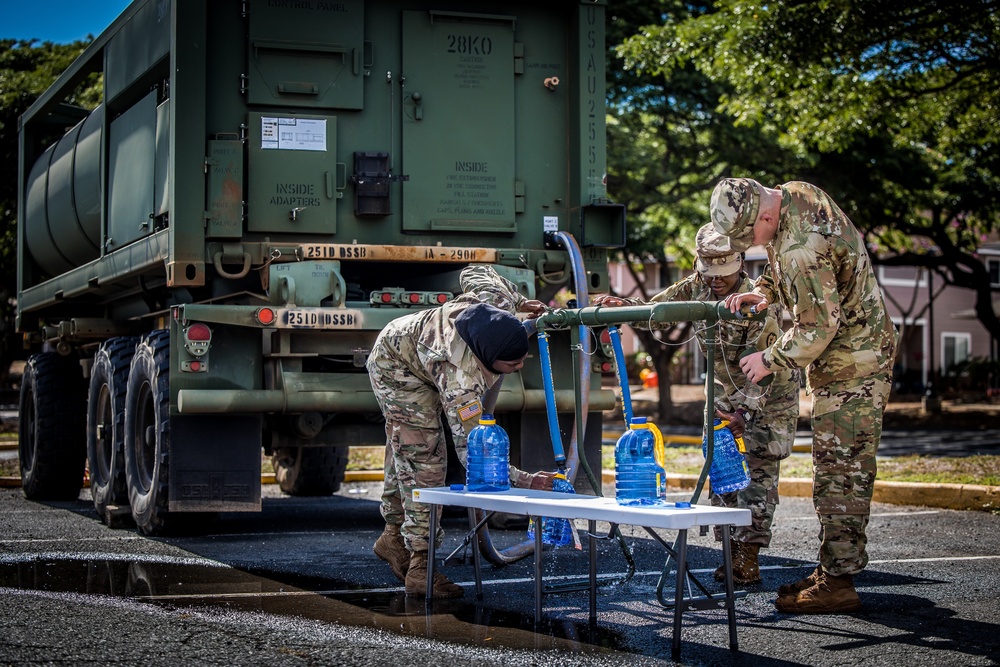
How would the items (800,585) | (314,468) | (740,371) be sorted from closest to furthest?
1. (800,585)
2. (740,371)
3. (314,468)

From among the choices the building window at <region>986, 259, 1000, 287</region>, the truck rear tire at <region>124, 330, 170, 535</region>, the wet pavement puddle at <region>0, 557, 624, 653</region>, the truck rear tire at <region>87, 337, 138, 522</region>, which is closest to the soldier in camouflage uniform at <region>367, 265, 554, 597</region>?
the wet pavement puddle at <region>0, 557, 624, 653</region>

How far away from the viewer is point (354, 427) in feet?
29.8

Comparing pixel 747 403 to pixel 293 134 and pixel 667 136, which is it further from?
pixel 667 136

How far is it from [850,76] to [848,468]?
11954 millimetres

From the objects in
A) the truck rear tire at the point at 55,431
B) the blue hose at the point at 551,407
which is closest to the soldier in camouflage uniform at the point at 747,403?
the blue hose at the point at 551,407

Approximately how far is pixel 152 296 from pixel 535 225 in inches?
118

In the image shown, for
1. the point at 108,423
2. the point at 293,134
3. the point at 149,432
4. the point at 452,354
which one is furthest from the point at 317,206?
the point at 452,354

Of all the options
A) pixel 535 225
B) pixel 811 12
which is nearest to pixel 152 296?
pixel 535 225

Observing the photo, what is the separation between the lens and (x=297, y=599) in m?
6.28

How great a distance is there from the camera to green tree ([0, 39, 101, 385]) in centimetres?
2452

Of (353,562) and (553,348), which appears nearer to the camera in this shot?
(353,562)

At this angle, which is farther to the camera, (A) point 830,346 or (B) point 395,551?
(B) point 395,551

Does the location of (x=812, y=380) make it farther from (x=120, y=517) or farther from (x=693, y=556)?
(x=120, y=517)

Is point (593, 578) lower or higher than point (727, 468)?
lower
